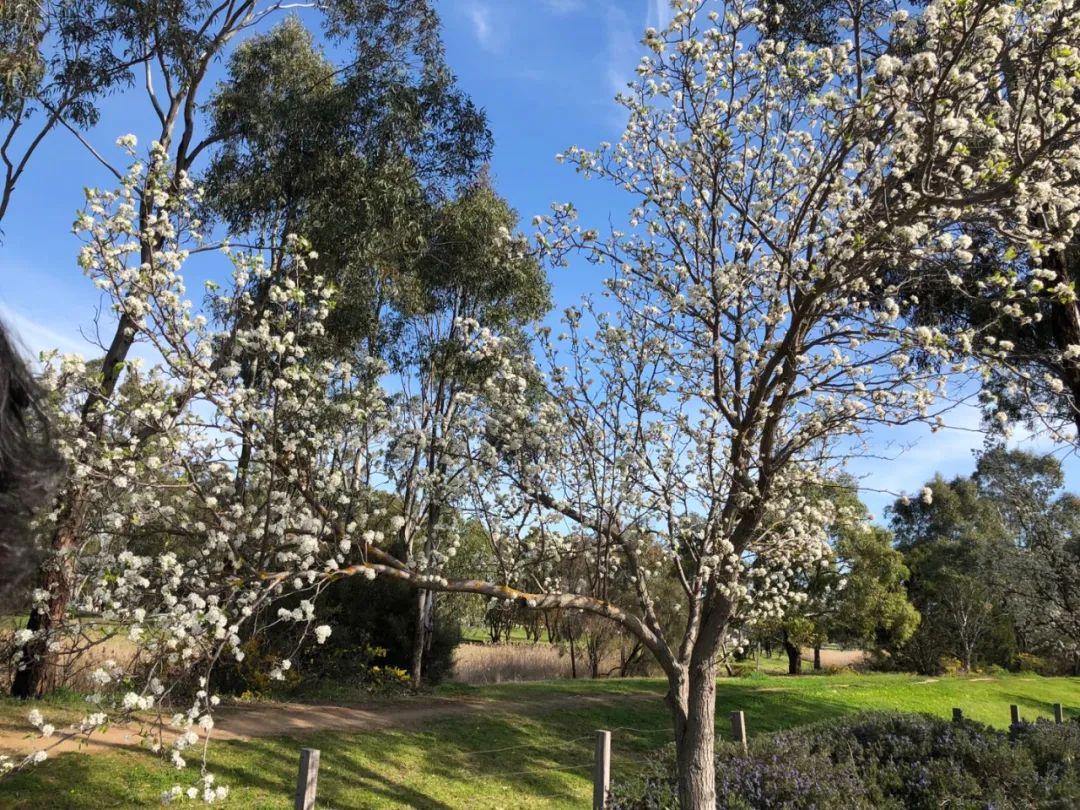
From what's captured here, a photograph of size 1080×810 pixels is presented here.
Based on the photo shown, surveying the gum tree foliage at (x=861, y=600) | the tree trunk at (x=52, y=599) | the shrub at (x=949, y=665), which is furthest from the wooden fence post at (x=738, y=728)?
the shrub at (x=949, y=665)

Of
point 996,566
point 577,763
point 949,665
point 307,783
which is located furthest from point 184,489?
point 949,665

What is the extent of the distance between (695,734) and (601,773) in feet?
5.50

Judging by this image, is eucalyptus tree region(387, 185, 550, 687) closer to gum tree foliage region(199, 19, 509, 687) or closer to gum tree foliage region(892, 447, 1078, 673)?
gum tree foliage region(199, 19, 509, 687)

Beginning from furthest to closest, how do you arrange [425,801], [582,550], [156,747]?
[425,801], [582,550], [156,747]

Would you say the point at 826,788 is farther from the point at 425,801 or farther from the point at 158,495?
the point at 158,495

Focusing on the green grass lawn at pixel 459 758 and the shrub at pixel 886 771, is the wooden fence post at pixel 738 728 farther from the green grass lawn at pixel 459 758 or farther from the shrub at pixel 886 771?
the green grass lawn at pixel 459 758

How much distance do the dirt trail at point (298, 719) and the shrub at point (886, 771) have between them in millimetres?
4116

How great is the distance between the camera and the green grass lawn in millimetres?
7395

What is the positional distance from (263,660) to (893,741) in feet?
30.8

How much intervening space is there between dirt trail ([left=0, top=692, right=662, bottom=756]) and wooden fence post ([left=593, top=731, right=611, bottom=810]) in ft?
14.5

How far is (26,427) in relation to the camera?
3.87 ft

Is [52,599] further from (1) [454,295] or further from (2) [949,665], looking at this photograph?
(2) [949,665]

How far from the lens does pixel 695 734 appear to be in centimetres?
603

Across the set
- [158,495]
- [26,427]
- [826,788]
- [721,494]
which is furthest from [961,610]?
[26,427]
